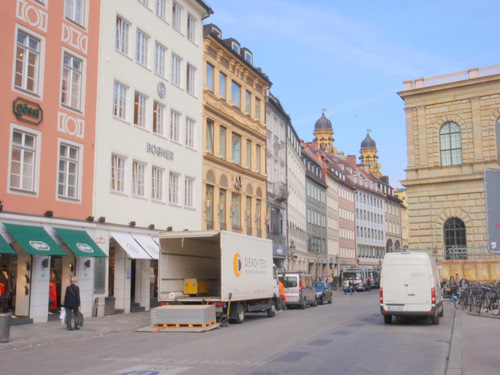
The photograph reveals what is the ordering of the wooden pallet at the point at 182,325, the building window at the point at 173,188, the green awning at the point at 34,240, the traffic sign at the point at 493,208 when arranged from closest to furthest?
the traffic sign at the point at 493,208 → the wooden pallet at the point at 182,325 → the green awning at the point at 34,240 → the building window at the point at 173,188

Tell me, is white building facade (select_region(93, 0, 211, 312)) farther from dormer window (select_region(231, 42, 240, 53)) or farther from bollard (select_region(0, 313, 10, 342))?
bollard (select_region(0, 313, 10, 342))

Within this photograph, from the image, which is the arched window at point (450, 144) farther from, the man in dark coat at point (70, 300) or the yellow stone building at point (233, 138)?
the man in dark coat at point (70, 300)

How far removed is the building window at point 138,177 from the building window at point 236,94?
13246 millimetres

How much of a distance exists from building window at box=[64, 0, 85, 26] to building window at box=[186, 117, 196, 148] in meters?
10.3

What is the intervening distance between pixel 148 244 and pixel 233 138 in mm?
14378

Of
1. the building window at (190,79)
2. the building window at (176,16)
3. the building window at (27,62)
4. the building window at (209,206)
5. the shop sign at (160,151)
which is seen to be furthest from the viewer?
the building window at (209,206)

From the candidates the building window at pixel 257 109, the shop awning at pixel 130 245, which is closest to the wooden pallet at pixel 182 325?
the shop awning at pixel 130 245

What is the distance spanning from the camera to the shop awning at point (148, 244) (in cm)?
2825

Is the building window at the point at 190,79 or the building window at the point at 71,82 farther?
the building window at the point at 190,79

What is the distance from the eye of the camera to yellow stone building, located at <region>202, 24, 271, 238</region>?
123 ft

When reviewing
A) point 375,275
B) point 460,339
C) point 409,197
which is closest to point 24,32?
point 460,339

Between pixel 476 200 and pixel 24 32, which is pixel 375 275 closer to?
pixel 476 200

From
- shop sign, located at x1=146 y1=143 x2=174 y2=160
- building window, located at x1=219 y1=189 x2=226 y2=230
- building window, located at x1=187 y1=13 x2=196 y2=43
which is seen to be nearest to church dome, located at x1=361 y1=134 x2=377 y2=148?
building window, located at x1=219 y1=189 x2=226 y2=230

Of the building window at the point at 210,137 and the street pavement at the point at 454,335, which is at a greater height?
the building window at the point at 210,137
